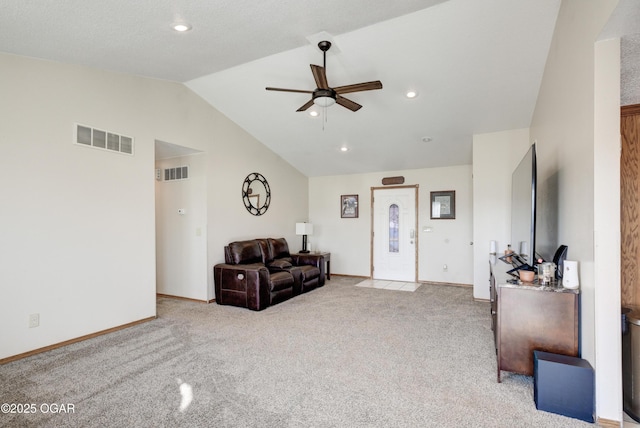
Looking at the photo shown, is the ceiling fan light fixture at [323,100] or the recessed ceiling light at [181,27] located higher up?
the recessed ceiling light at [181,27]

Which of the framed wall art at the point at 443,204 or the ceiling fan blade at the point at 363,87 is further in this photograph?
the framed wall art at the point at 443,204

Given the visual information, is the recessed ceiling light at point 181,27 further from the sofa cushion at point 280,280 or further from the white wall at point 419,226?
the white wall at point 419,226

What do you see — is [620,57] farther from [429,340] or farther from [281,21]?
[429,340]

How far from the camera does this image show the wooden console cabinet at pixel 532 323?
2285 millimetres

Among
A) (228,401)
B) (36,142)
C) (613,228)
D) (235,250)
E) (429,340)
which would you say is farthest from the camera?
(235,250)

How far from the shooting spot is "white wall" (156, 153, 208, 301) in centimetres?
509

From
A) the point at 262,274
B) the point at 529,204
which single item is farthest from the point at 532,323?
the point at 262,274

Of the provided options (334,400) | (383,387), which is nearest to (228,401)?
(334,400)

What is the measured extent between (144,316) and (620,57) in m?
5.15

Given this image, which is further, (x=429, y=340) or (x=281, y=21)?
(x=429, y=340)

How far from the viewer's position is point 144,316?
13.6 feet

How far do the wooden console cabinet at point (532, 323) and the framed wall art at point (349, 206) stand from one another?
4883 mm

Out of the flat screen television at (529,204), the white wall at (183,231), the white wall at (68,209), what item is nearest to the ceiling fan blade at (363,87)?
the flat screen television at (529,204)

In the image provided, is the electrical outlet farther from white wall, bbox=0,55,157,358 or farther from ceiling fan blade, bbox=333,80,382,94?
ceiling fan blade, bbox=333,80,382,94
